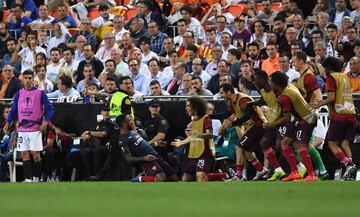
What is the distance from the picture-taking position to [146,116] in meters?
23.7

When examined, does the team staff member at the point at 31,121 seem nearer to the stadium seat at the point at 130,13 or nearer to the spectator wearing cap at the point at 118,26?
the spectator wearing cap at the point at 118,26

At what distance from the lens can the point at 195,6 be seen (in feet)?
95.2

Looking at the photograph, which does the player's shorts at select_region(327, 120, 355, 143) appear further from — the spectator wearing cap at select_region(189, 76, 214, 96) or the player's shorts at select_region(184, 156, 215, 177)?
the spectator wearing cap at select_region(189, 76, 214, 96)

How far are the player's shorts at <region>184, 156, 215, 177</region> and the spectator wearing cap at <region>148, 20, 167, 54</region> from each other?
6169mm

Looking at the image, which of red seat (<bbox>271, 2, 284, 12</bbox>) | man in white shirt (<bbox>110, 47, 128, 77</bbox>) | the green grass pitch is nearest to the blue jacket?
red seat (<bbox>271, 2, 284, 12</bbox>)

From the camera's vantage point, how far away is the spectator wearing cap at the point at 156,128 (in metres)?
23.2

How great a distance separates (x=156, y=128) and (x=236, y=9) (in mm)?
6092

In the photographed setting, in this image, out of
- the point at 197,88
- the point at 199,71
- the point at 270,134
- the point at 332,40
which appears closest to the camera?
the point at 270,134

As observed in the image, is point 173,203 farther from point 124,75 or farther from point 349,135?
point 124,75

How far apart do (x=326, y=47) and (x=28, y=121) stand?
6.43 metres

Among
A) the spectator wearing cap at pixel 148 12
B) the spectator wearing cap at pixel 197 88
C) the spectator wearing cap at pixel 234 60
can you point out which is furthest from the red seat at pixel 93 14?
the spectator wearing cap at pixel 197 88

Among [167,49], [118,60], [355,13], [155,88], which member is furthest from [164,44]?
[355,13]

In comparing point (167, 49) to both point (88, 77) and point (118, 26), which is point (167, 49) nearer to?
point (118, 26)

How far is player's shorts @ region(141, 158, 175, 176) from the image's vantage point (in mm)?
21844
